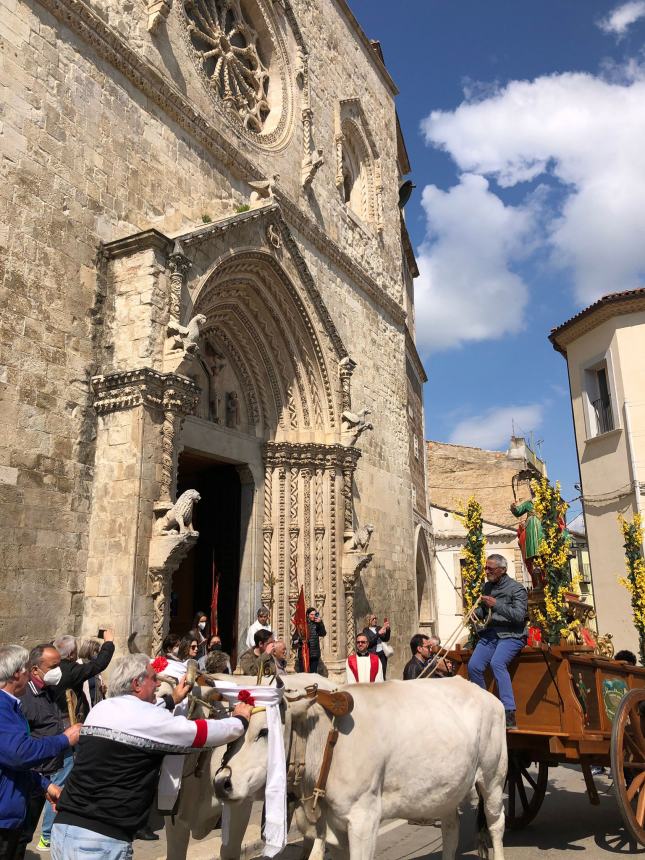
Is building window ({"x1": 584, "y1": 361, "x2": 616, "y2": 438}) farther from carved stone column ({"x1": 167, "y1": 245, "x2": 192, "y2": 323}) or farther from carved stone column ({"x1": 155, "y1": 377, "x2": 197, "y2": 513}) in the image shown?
carved stone column ({"x1": 155, "y1": 377, "x2": 197, "y2": 513})

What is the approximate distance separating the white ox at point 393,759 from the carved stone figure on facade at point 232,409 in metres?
7.60

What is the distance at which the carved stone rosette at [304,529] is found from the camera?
1122 centimetres

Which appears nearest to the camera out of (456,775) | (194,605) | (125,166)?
(456,775)

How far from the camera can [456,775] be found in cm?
384

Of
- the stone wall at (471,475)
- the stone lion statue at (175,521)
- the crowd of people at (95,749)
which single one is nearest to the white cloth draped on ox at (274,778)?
the crowd of people at (95,749)

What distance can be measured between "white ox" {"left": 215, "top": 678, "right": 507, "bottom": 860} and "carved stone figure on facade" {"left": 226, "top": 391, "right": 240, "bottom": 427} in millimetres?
7601

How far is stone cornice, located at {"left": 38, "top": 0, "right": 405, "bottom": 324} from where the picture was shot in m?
8.75

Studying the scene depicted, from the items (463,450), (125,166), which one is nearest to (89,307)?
(125,166)

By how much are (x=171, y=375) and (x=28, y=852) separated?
4.69 m

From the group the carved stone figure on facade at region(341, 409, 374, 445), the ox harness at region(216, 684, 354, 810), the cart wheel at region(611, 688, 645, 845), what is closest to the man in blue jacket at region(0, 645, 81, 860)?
the ox harness at region(216, 684, 354, 810)

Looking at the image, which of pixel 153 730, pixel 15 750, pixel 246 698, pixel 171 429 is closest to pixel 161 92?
pixel 171 429

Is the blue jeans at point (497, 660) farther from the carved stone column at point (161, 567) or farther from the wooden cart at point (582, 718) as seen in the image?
the carved stone column at point (161, 567)

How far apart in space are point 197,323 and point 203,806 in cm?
585

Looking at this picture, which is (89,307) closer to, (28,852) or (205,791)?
(28,852)
